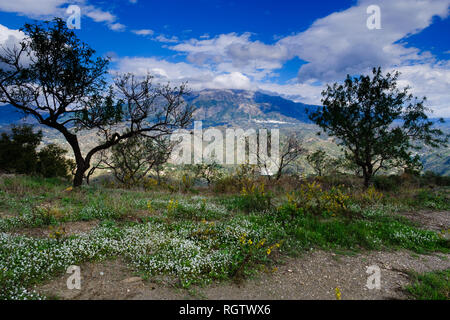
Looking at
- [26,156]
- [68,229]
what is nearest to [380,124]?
[68,229]

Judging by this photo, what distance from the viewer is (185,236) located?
25.3ft

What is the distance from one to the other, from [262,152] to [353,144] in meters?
14.4

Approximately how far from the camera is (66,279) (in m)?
5.06

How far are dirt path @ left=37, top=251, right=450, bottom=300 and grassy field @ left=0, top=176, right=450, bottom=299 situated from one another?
0.99ft

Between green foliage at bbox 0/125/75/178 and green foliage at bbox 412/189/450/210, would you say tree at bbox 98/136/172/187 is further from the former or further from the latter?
green foliage at bbox 412/189/450/210

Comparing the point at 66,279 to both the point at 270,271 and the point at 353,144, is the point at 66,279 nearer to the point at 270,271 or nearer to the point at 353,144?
the point at 270,271

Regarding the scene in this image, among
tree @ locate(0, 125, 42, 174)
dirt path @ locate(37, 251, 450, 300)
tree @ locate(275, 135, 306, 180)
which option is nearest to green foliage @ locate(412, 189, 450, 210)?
dirt path @ locate(37, 251, 450, 300)

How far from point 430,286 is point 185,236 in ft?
21.6

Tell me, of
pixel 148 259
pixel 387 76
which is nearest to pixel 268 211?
pixel 148 259

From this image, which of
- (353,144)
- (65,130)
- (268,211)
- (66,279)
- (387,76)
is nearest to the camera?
(66,279)

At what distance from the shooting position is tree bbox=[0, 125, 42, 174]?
27.6 meters

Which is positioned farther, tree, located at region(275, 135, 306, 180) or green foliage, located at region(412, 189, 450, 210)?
tree, located at region(275, 135, 306, 180)

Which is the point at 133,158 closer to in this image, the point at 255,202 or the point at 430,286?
the point at 255,202

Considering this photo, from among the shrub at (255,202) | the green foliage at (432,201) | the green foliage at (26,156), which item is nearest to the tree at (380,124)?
the green foliage at (432,201)
